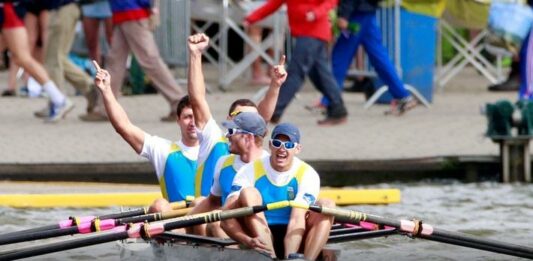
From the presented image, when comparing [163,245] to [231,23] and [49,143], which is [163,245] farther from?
[231,23]

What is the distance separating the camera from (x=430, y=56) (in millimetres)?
20594

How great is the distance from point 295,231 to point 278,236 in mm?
245

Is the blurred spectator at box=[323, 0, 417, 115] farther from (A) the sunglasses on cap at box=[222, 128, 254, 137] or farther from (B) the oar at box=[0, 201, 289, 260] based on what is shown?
(B) the oar at box=[0, 201, 289, 260]

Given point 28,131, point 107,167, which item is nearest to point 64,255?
point 107,167

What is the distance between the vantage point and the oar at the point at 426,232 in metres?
10.7

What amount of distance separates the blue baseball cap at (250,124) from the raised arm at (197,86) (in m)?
0.62

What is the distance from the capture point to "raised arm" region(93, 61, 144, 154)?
11.8 metres

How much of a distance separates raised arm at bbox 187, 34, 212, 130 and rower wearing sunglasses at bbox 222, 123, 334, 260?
36.0 inches

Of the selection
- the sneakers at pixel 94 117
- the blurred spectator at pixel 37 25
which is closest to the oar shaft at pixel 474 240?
the sneakers at pixel 94 117

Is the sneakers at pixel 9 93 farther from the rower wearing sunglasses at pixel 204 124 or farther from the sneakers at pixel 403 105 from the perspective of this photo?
the rower wearing sunglasses at pixel 204 124

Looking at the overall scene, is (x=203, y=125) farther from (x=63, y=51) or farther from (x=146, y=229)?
(x=63, y=51)

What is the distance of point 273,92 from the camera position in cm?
1231

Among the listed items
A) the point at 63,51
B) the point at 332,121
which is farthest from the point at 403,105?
the point at 63,51

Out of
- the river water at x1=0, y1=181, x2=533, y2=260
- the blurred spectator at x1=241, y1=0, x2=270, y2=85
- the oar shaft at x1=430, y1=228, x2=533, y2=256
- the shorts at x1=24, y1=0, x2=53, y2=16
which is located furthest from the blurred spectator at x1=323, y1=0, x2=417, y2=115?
the oar shaft at x1=430, y1=228, x2=533, y2=256
